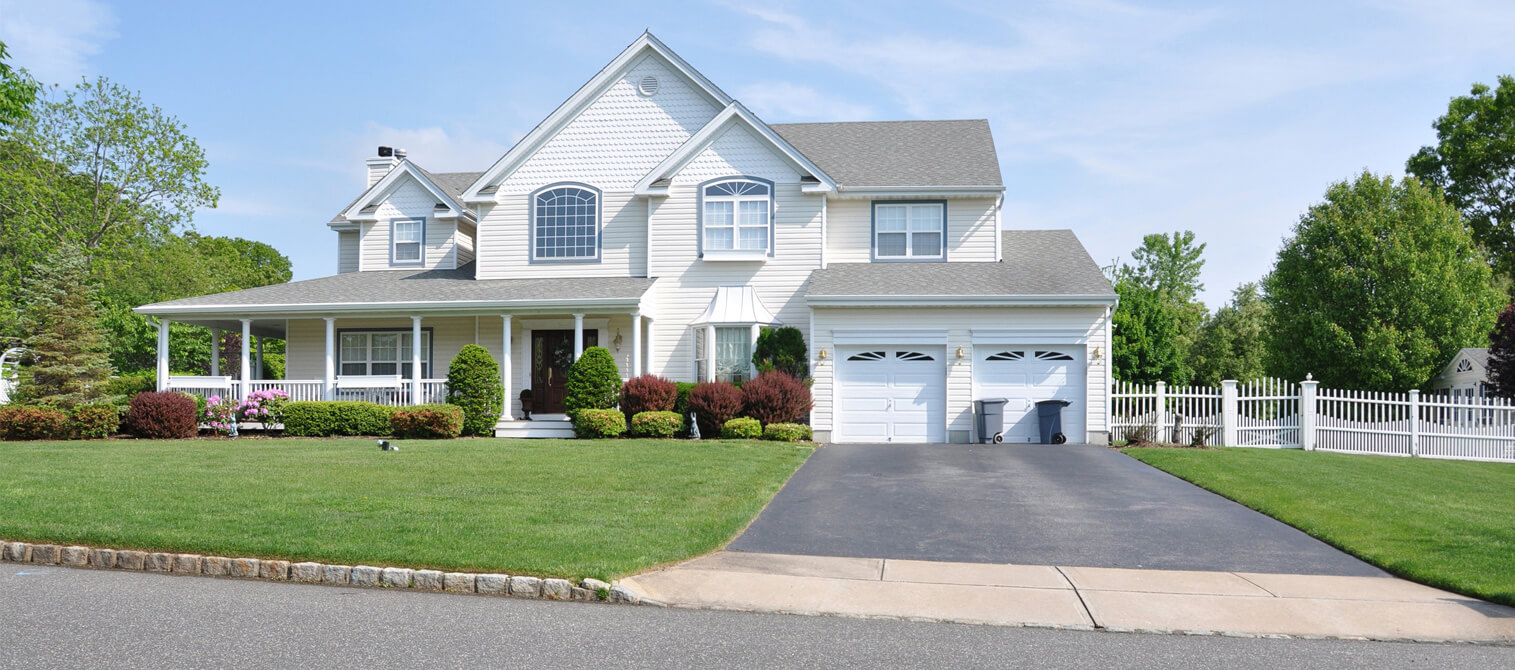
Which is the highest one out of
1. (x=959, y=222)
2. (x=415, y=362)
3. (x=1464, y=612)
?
(x=959, y=222)

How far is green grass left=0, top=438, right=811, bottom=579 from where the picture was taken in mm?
9070

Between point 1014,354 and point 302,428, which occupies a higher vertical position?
point 1014,354

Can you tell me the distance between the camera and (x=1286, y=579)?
877 centimetres

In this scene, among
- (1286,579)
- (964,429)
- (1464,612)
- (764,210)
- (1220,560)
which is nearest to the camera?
(1464,612)

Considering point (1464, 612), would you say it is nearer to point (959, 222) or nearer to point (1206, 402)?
point (1206, 402)

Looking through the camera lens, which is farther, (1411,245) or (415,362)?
(1411,245)

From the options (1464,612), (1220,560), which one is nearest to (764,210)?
(1220,560)

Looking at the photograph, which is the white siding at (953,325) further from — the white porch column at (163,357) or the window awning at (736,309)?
the white porch column at (163,357)

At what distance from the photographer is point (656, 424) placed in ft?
68.6

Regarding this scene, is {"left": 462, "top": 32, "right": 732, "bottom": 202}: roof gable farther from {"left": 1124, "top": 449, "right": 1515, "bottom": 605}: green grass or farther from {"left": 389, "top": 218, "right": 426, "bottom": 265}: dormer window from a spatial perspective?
{"left": 1124, "top": 449, "right": 1515, "bottom": 605}: green grass

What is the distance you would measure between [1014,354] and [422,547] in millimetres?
15337

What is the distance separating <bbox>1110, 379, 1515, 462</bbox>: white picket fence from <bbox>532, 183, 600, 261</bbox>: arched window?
41.0ft

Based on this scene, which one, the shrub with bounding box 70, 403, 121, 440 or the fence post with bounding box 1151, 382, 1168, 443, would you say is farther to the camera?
the shrub with bounding box 70, 403, 121, 440

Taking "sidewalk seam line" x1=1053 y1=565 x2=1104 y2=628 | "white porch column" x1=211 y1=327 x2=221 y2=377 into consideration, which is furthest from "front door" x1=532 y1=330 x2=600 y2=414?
"sidewalk seam line" x1=1053 y1=565 x2=1104 y2=628
